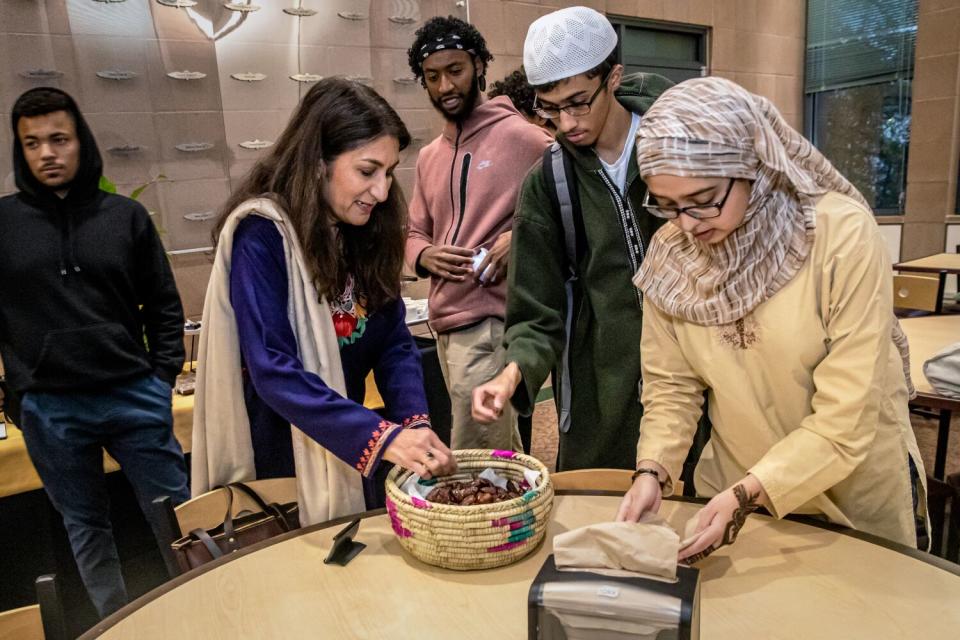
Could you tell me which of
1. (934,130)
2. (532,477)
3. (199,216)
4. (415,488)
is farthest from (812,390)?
(934,130)

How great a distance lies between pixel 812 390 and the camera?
1253 mm

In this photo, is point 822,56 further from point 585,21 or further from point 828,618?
point 828,618

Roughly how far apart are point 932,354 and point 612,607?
8.52 ft

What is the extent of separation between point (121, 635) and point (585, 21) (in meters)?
1.45

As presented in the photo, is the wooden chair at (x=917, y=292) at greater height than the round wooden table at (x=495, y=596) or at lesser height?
lesser

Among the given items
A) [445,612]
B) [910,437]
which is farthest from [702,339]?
[445,612]

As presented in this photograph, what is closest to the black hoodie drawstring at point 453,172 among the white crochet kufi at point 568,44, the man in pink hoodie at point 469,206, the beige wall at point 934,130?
the man in pink hoodie at point 469,206

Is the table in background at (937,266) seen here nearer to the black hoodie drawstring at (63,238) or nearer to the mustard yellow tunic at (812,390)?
the mustard yellow tunic at (812,390)

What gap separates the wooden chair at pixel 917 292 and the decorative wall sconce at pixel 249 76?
3634 mm

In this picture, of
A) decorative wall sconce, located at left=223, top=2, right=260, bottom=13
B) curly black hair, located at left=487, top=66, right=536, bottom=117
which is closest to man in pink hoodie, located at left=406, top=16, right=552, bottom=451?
curly black hair, located at left=487, top=66, right=536, bottom=117

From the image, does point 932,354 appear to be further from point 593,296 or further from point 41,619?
point 41,619

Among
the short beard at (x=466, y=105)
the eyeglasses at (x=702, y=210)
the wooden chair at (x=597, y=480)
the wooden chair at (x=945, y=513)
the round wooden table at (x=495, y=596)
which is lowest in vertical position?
the wooden chair at (x=945, y=513)

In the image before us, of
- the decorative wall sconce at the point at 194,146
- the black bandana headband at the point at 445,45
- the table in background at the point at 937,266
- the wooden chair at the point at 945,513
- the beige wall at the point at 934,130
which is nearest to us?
the wooden chair at the point at 945,513

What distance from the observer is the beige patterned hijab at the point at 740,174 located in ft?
3.72
